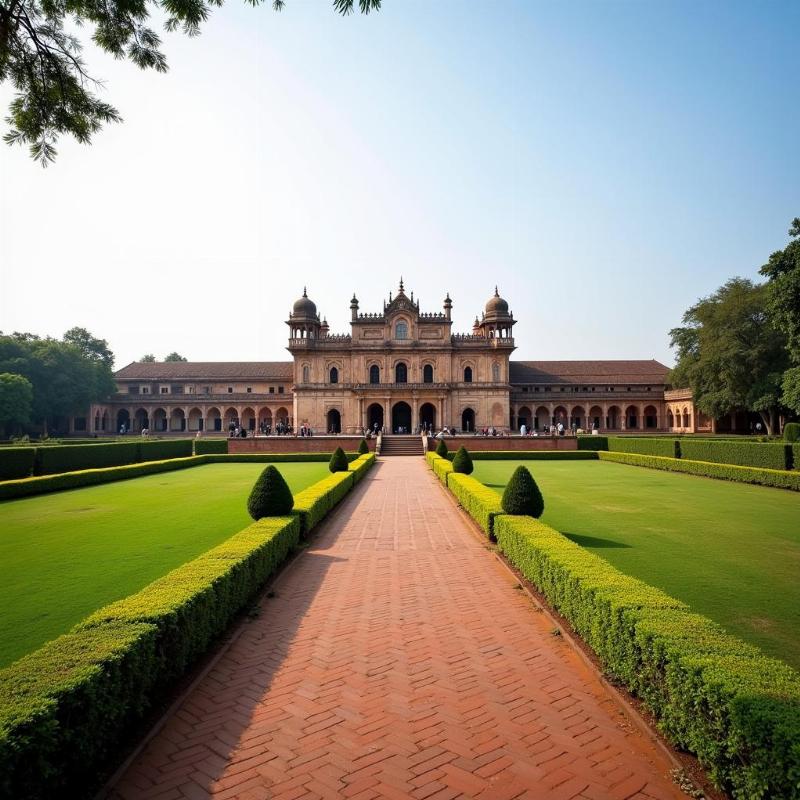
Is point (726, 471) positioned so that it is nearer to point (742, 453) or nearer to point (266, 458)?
point (742, 453)

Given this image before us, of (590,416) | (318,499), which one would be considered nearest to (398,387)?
(590,416)

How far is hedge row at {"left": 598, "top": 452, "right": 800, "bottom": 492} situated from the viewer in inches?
726

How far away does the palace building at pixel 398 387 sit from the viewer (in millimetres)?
52281

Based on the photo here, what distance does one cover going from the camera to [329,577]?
8.42 m

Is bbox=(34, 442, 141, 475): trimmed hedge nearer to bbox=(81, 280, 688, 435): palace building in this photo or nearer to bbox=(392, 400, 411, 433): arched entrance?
bbox=(81, 280, 688, 435): palace building

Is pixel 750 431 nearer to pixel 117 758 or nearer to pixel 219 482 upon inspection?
pixel 219 482

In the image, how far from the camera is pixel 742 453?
74.8 ft

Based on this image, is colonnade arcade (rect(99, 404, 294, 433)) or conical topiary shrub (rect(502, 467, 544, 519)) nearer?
conical topiary shrub (rect(502, 467, 544, 519))

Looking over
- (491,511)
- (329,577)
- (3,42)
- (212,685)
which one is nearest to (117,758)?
(212,685)

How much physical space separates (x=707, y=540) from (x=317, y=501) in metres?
7.95

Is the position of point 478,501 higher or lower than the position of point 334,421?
lower

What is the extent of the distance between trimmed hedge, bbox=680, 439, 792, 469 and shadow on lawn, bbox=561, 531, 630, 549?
14.6m

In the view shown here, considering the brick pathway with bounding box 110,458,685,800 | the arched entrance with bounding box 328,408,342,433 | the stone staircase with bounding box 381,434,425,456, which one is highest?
the arched entrance with bounding box 328,408,342,433

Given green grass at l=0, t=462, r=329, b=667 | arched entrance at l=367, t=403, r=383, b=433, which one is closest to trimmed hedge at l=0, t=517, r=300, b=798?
green grass at l=0, t=462, r=329, b=667
